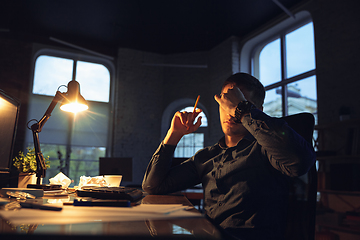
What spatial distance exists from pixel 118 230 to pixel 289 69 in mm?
5887

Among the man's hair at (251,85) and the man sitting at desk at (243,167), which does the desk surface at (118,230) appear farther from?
the man's hair at (251,85)

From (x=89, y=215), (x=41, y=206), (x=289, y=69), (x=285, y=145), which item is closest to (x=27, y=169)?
(x=41, y=206)

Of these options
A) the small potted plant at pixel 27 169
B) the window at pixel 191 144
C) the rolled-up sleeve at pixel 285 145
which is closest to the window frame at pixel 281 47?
the window at pixel 191 144

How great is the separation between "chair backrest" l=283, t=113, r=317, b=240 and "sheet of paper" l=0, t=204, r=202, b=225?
448mm

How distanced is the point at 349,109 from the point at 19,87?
6.66 m

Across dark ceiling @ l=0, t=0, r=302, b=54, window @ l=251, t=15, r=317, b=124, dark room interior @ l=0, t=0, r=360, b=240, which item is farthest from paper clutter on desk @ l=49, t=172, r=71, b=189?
window @ l=251, t=15, r=317, b=124

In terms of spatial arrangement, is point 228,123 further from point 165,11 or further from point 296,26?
point 296,26

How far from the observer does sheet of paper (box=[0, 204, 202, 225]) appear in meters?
0.52

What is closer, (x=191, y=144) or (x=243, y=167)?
(x=243, y=167)

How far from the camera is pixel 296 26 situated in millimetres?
5613

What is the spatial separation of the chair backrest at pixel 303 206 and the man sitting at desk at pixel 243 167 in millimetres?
43

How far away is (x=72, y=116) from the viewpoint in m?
6.95

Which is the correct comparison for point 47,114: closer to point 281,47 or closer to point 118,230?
point 118,230

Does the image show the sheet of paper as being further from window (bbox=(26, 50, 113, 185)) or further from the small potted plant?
window (bbox=(26, 50, 113, 185))
